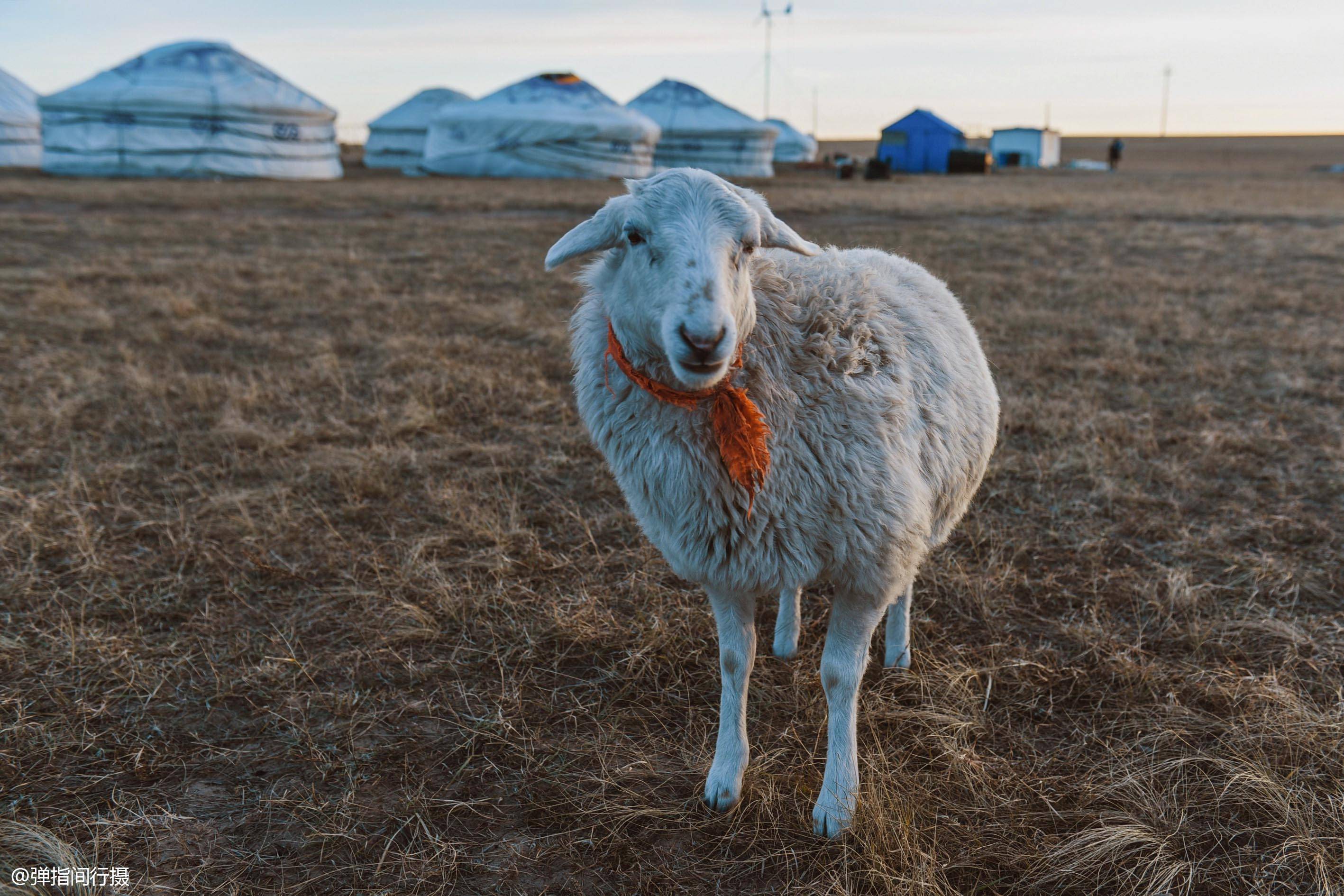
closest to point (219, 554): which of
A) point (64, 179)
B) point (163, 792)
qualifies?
point (163, 792)

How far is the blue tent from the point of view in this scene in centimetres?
4106

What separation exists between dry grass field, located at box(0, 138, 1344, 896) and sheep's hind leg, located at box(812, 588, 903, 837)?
76 millimetres

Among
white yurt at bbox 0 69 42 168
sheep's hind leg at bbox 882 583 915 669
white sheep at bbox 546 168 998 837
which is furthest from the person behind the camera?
white yurt at bbox 0 69 42 168

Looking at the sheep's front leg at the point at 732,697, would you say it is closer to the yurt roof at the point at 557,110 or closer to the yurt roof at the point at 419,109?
the yurt roof at the point at 557,110

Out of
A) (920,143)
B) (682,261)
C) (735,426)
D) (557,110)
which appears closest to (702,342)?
(682,261)

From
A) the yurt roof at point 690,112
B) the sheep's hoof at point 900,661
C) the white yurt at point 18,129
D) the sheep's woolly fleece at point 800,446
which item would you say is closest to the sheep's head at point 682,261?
the sheep's woolly fleece at point 800,446

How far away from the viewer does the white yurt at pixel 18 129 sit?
2833 centimetres

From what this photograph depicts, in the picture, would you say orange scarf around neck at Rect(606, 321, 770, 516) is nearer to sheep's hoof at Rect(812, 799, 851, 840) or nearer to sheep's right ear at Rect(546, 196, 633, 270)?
sheep's right ear at Rect(546, 196, 633, 270)

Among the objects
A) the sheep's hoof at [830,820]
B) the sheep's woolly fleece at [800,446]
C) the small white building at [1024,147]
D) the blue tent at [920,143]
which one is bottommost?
the sheep's hoof at [830,820]

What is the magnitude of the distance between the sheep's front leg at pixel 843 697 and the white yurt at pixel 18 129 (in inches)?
1361

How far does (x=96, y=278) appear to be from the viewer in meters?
9.91

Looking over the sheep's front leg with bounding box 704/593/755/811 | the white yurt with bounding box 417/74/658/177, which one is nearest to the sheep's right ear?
the sheep's front leg with bounding box 704/593/755/811

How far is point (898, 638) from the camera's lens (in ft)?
10.7

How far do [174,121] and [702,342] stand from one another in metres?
28.1
